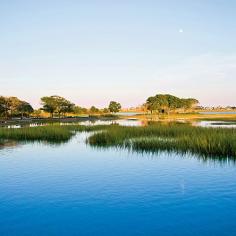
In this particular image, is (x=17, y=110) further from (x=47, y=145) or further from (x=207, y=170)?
(x=207, y=170)

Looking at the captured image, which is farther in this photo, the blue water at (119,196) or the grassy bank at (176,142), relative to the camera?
the grassy bank at (176,142)

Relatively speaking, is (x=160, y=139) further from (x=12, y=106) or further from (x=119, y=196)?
(x=12, y=106)

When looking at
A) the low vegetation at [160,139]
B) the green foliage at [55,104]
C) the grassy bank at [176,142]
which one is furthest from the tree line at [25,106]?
the grassy bank at [176,142]

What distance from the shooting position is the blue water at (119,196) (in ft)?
38.6

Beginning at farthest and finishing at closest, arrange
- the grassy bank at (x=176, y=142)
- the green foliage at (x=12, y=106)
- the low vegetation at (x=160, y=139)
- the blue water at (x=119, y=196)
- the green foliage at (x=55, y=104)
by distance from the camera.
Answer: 1. the green foliage at (x=55, y=104)
2. the green foliage at (x=12, y=106)
3. the low vegetation at (x=160, y=139)
4. the grassy bank at (x=176, y=142)
5. the blue water at (x=119, y=196)

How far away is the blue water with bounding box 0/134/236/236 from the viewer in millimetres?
11766

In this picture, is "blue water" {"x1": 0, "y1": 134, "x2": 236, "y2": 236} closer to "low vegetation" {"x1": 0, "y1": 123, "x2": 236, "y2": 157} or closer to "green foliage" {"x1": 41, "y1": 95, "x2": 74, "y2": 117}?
"low vegetation" {"x1": 0, "y1": 123, "x2": 236, "y2": 157}

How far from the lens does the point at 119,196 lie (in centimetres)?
1580

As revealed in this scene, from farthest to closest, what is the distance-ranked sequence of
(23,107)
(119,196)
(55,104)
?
1. (55,104)
2. (23,107)
3. (119,196)

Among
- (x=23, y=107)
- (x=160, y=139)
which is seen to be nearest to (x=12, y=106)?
(x=23, y=107)

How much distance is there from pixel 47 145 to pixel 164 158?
56.5ft

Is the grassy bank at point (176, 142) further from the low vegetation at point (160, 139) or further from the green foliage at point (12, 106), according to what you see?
the green foliage at point (12, 106)

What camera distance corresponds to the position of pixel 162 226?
38.6ft

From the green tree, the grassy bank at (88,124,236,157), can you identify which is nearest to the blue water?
the grassy bank at (88,124,236,157)
